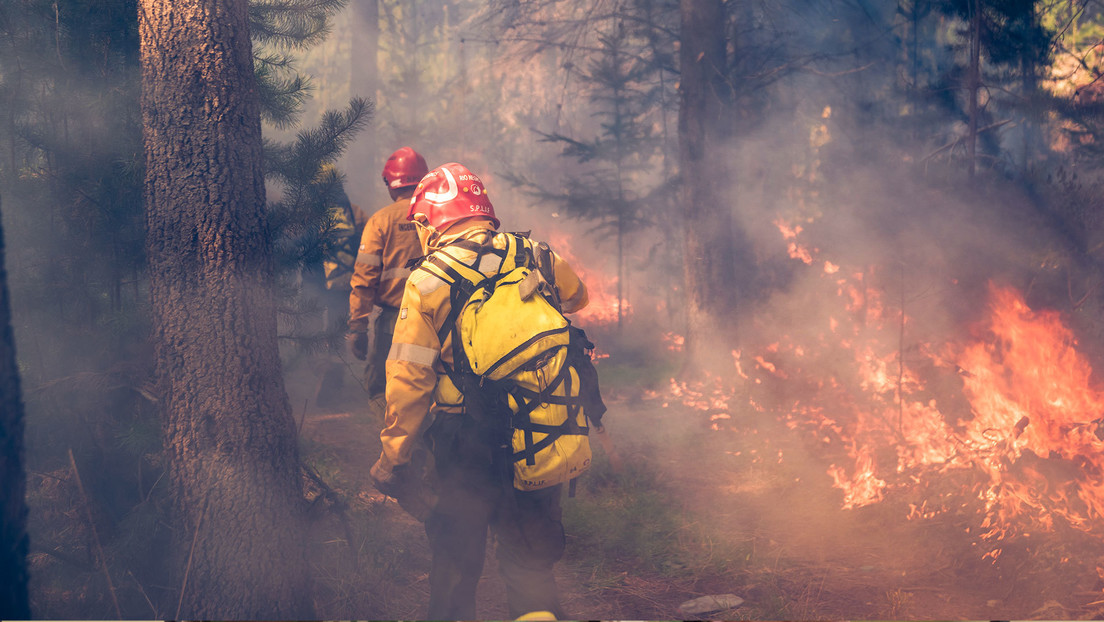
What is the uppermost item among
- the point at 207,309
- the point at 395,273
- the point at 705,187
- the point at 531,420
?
the point at 705,187

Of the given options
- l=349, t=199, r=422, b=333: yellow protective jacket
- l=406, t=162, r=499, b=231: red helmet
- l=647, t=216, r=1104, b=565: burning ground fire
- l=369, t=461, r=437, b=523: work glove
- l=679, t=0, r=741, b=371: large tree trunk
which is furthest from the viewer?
l=679, t=0, r=741, b=371: large tree trunk

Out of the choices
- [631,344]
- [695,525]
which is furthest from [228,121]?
[631,344]

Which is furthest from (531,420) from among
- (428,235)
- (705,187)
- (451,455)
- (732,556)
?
(705,187)

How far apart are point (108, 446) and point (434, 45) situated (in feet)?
83.8

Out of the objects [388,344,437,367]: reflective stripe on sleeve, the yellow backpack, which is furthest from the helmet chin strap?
[388,344,437,367]: reflective stripe on sleeve

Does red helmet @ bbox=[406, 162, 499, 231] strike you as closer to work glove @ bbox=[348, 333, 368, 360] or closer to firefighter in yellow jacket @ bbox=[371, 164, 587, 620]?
firefighter in yellow jacket @ bbox=[371, 164, 587, 620]

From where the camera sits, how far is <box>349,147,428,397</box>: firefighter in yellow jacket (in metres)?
5.51

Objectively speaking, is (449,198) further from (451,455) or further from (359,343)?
(359,343)

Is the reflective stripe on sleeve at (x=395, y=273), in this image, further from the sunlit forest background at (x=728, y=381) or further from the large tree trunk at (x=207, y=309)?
the large tree trunk at (x=207, y=309)

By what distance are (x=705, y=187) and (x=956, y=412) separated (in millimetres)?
4612

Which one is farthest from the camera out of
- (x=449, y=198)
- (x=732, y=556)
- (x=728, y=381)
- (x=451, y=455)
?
(x=728, y=381)

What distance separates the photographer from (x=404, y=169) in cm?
561

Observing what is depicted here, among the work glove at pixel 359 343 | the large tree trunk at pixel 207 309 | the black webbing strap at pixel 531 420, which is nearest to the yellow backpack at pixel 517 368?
the black webbing strap at pixel 531 420

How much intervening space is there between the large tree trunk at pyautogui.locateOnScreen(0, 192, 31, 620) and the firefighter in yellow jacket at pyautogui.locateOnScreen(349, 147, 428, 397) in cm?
278
